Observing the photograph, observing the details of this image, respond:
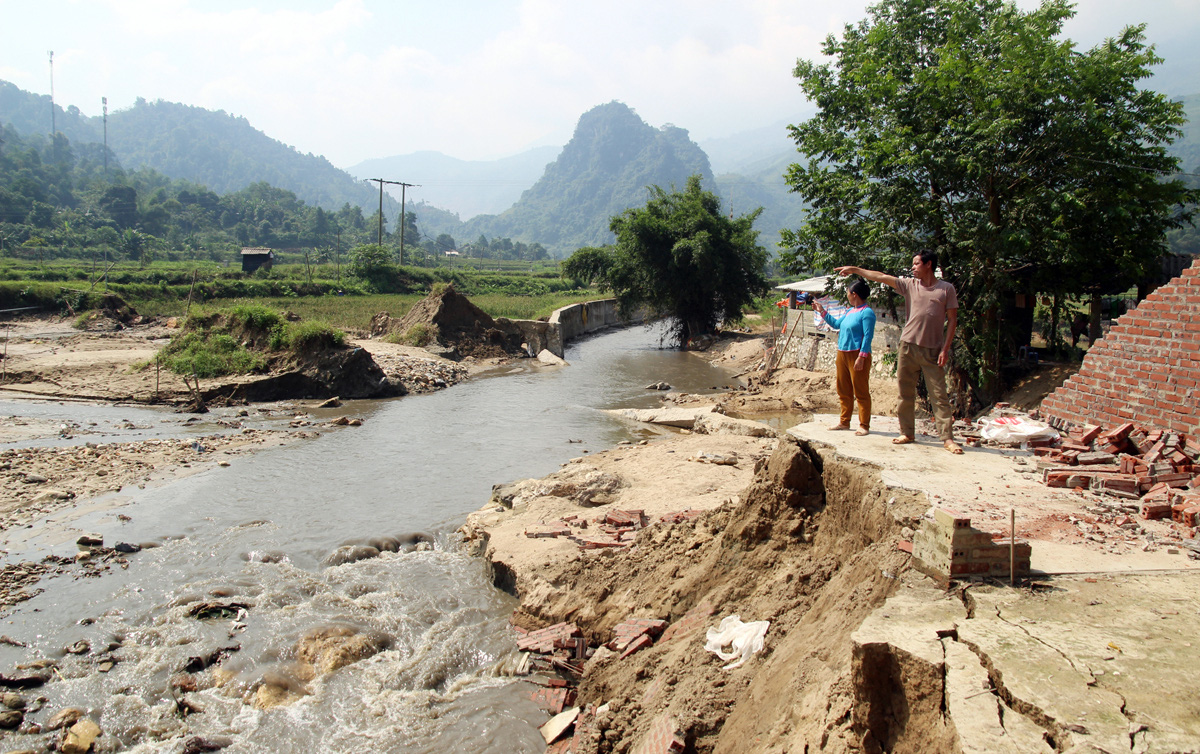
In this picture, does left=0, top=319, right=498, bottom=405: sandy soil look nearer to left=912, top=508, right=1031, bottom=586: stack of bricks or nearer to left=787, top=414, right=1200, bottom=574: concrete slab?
left=787, top=414, right=1200, bottom=574: concrete slab

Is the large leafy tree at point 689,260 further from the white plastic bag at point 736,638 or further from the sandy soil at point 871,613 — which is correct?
the white plastic bag at point 736,638

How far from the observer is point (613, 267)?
33.3m

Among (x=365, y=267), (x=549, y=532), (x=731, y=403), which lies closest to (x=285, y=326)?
(x=731, y=403)

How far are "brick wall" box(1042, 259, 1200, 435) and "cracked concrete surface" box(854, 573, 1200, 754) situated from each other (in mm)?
3232

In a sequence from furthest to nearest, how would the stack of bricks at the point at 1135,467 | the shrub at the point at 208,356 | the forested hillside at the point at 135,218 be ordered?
the forested hillside at the point at 135,218 < the shrub at the point at 208,356 < the stack of bricks at the point at 1135,467

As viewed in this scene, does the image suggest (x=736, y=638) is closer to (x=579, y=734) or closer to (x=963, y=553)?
(x=579, y=734)

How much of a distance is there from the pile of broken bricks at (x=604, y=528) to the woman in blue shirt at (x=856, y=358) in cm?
186

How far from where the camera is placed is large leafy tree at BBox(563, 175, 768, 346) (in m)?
30.8

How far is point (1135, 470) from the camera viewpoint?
5566mm

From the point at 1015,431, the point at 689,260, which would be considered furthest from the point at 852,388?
the point at 689,260

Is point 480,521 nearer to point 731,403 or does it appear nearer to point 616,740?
point 616,740

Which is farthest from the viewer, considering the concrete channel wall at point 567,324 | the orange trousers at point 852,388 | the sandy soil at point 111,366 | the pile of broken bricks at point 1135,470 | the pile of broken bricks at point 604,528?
the concrete channel wall at point 567,324

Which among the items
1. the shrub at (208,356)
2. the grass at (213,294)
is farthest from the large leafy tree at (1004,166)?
the grass at (213,294)

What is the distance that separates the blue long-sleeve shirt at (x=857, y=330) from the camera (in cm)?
662
